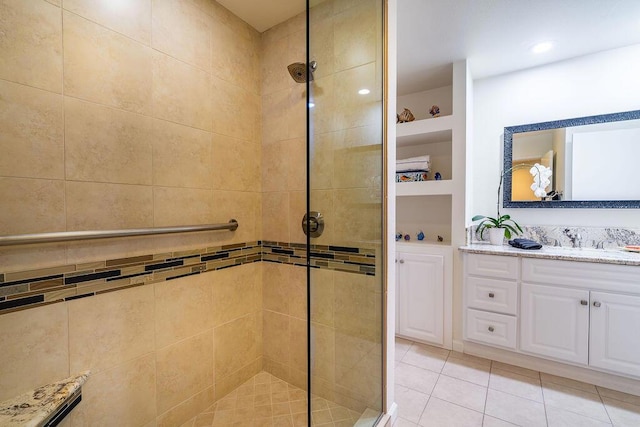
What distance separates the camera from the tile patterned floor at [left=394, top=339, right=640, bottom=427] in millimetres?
1370

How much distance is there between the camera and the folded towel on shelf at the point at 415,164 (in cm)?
229

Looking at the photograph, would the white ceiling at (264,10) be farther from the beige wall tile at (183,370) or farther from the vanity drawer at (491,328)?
the vanity drawer at (491,328)

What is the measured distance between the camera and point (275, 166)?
66.6 inches

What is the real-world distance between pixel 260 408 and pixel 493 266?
178cm

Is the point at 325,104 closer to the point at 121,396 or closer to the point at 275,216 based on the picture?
Result: the point at 275,216

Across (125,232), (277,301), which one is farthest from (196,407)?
(125,232)

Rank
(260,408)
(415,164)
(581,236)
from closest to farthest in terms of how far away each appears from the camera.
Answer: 1. (260,408)
2. (581,236)
3. (415,164)

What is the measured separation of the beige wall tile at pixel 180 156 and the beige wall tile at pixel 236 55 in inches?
16.2

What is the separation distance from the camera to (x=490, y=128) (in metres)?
2.30

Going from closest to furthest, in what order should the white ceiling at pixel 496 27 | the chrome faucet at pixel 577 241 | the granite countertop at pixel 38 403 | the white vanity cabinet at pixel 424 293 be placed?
the granite countertop at pixel 38 403 < the white ceiling at pixel 496 27 < the chrome faucet at pixel 577 241 < the white vanity cabinet at pixel 424 293

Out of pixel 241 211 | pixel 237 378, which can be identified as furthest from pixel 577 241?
pixel 237 378

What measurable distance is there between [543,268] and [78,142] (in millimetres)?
2594

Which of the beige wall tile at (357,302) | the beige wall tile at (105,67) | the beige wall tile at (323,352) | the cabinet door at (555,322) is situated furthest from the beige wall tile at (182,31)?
the cabinet door at (555,322)

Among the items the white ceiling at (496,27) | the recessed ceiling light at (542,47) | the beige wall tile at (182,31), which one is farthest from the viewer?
the recessed ceiling light at (542,47)
